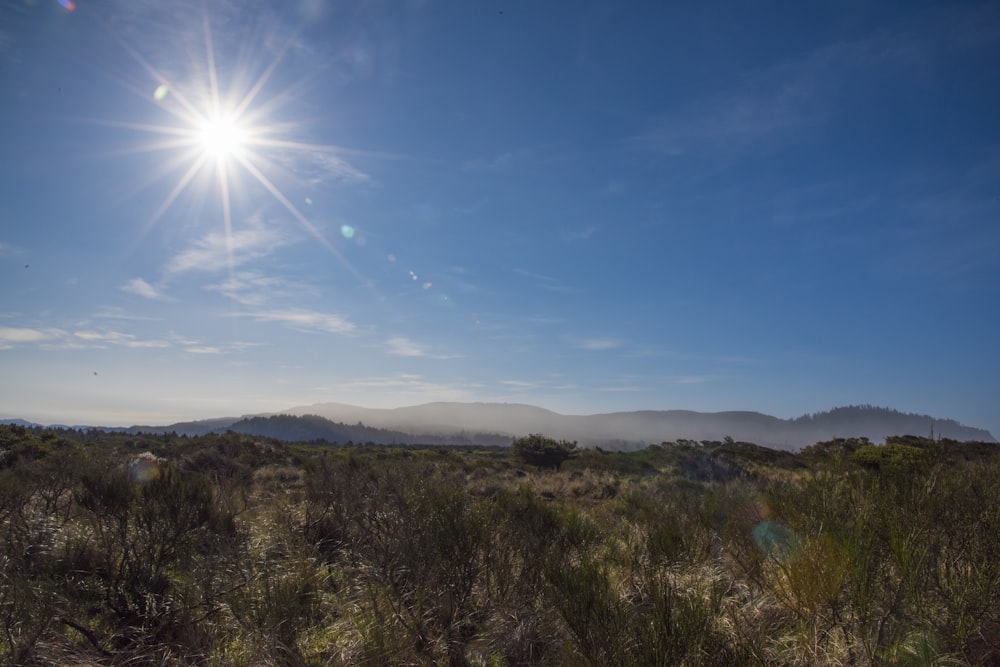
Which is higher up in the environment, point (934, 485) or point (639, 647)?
point (934, 485)

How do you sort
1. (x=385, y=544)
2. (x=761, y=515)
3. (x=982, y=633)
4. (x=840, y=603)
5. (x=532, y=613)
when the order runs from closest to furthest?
(x=982, y=633), (x=840, y=603), (x=532, y=613), (x=385, y=544), (x=761, y=515)

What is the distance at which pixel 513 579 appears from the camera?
231 inches

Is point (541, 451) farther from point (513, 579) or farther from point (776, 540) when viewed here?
point (776, 540)

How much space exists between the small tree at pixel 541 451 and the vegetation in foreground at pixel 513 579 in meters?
22.8

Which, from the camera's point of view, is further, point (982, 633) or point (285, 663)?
point (285, 663)

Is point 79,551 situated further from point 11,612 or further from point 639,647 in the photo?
point 639,647

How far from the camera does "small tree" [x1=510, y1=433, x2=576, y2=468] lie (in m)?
30.8

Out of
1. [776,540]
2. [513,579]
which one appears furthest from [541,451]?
[776,540]

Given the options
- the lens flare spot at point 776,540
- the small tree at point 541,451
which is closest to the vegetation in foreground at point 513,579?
the lens flare spot at point 776,540

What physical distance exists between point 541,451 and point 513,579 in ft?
85.3

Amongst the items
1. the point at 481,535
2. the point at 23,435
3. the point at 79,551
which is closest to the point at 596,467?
the point at 481,535

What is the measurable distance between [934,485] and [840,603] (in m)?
1.69

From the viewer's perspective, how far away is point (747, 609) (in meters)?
4.52

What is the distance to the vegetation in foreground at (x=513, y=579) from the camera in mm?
3547
